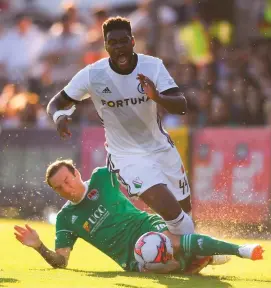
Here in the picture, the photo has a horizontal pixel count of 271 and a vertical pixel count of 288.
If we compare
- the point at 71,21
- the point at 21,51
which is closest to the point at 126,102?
the point at 71,21

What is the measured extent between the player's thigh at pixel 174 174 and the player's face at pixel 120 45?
0.99 metres

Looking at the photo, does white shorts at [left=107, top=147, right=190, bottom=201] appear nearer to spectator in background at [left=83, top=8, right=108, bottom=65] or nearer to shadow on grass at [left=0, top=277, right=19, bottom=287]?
shadow on grass at [left=0, top=277, right=19, bottom=287]

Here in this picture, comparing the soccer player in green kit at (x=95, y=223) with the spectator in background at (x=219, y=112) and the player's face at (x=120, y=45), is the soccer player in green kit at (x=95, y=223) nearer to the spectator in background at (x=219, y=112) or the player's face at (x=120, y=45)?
the player's face at (x=120, y=45)

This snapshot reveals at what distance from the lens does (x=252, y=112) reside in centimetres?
1605

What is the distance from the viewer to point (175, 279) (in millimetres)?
8758

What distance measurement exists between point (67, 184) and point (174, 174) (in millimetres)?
1042

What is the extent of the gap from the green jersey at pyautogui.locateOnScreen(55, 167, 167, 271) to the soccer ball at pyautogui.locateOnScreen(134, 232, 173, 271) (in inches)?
13.3

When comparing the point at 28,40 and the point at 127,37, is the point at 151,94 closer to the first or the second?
the point at 127,37

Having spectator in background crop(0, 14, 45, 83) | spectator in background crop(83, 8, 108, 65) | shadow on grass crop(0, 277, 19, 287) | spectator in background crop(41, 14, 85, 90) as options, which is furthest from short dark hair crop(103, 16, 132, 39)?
spectator in background crop(0, 14, 45, 83)

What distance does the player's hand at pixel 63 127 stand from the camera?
9125 millimetres

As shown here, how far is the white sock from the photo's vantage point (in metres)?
9.17

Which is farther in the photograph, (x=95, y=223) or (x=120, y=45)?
(x=95, y=223)

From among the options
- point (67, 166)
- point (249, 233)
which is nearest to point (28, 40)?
point (249, 233)

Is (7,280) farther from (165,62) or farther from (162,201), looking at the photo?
(165,62)
